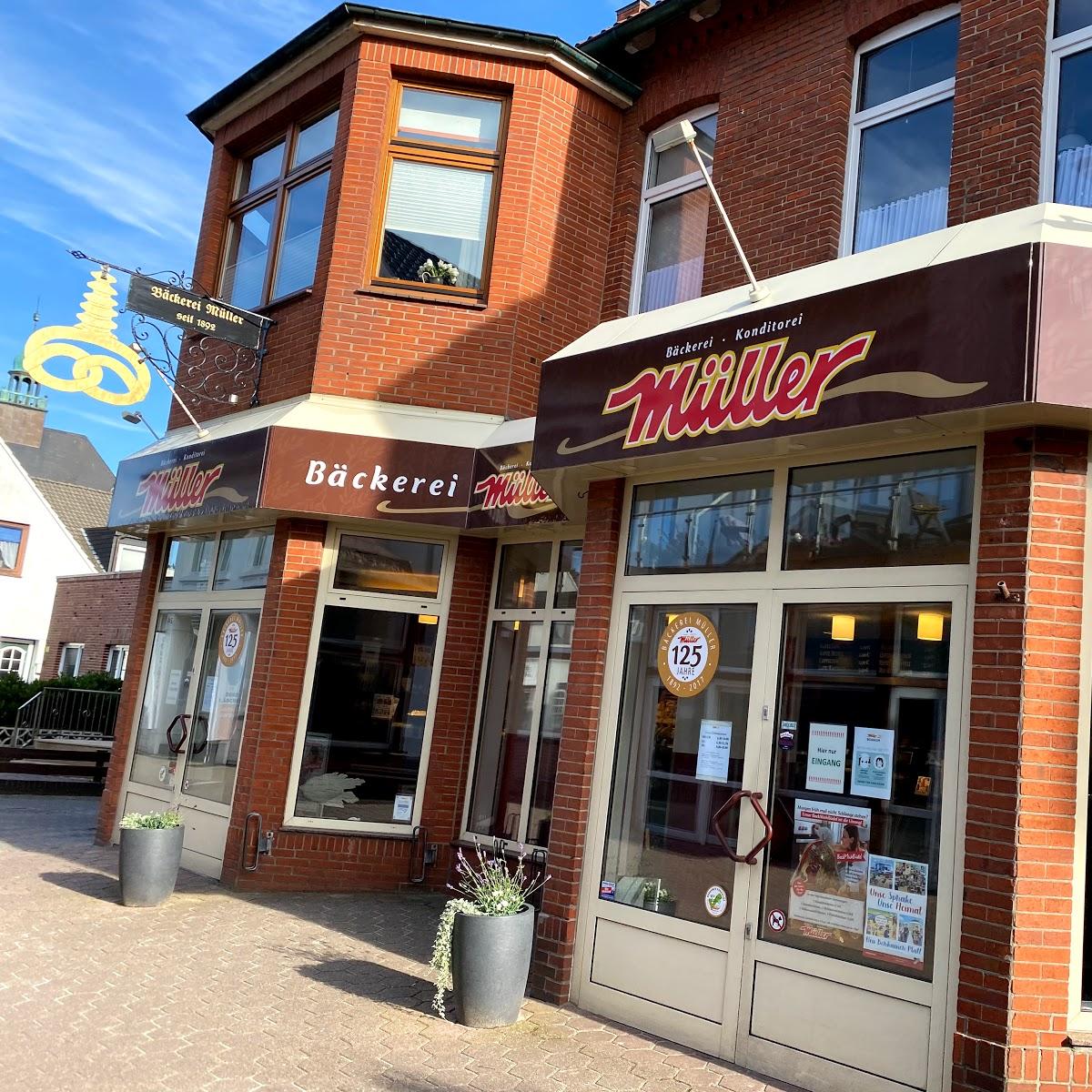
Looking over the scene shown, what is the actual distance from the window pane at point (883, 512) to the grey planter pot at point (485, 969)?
104 inches

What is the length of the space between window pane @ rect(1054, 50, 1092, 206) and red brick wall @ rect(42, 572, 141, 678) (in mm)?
20650

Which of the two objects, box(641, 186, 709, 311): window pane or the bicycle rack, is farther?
box(641, 186, 709, 311): window pane

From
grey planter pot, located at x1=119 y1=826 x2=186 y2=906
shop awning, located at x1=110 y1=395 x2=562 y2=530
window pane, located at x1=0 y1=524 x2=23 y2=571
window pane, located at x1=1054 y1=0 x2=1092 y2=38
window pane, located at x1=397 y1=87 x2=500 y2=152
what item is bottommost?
grey planter pot, located at x1=119 y1=826 x2=186 y2=906

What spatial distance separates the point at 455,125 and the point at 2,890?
777cm

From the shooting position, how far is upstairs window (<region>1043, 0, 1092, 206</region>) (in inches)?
273

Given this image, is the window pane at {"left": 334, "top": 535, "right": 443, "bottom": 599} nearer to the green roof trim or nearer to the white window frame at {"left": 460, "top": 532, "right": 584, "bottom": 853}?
the white window frame at {"left": 460, "top": 532, "right": 584, "bottom": 853}

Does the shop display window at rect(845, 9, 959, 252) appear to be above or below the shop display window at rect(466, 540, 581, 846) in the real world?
above

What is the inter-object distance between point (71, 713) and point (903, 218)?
53.6ft

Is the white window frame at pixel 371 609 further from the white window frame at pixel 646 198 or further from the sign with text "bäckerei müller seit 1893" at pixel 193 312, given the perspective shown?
the white window frame at pixel 646 198

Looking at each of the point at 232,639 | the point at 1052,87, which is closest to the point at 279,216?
the point at 232,639

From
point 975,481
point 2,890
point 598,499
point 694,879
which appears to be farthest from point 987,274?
point 2,890

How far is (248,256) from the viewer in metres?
11.6

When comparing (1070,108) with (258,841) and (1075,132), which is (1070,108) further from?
(258,841)

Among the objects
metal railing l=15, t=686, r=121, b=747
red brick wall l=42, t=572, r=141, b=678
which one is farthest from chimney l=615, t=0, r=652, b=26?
red brick wall l=42, t=572, r=141, b=678
